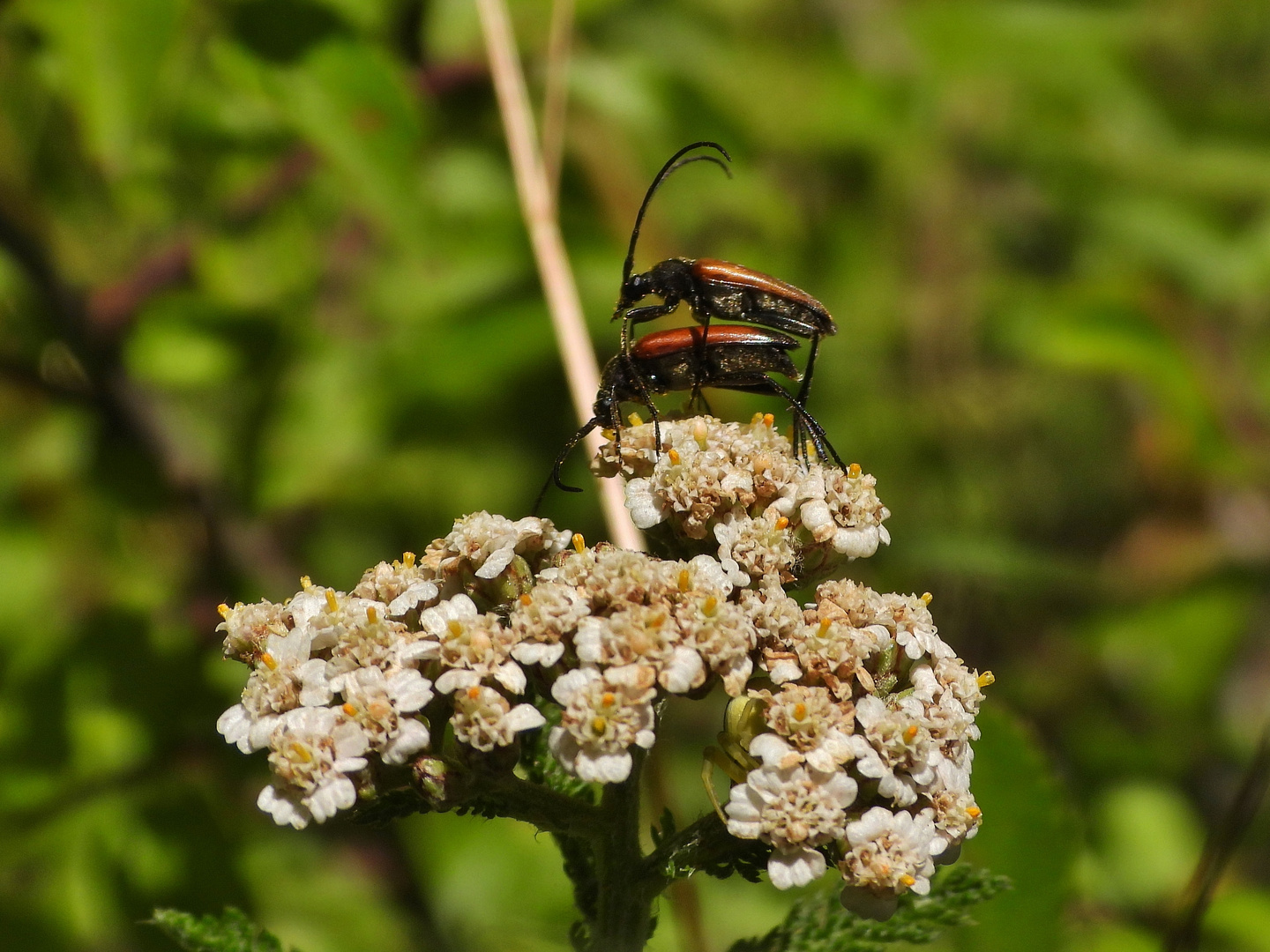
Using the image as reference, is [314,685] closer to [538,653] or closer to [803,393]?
[538,653]

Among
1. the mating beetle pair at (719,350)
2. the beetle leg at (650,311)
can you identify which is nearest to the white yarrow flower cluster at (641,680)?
the mating beetle pair at (719,350)

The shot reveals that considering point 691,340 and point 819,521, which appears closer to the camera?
point 819,521

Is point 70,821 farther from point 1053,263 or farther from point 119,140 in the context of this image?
point 1053,263

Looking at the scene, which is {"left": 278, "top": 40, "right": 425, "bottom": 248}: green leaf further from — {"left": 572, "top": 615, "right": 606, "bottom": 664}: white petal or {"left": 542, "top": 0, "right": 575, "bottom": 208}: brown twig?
{"left": 572, "top": 615, "right": 606, "bottom": 664}: white petal

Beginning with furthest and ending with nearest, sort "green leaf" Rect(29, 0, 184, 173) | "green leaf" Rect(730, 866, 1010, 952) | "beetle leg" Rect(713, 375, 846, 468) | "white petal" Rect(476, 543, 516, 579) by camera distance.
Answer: "green leaf" Rect(29, 0, 184, 173) < "beetle leg" Rect(713, 375, 846, 468) < "green leaf" Rect(730, 866, 1010, 952) < "white petal" Rect(476, 543, 516, 579)

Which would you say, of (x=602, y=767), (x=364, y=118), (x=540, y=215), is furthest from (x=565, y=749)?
(x=540, y=215)

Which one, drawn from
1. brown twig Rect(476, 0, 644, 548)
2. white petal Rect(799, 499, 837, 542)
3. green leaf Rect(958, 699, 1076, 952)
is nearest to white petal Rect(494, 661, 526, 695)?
white petal Rect(799, 499, 837, 542)
